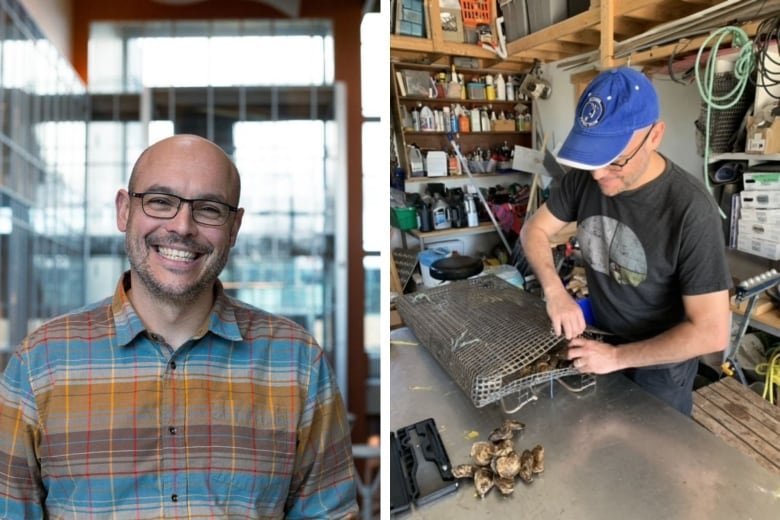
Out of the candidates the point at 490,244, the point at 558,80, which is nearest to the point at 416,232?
the point at 490,244

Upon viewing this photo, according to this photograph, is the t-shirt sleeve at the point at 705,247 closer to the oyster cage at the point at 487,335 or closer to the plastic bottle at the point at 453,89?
the oyster cage at the point at 487,335

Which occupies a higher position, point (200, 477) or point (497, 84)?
point (497, 84)

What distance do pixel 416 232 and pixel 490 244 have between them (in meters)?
0.11

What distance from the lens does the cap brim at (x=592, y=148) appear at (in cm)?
55

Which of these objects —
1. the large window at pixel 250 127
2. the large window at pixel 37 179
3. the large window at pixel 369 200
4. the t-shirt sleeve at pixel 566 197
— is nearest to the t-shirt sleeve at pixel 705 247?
the t-shirt sleeve at pixel 566 197

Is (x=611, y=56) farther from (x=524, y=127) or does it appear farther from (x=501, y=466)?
(x=501, y=466)

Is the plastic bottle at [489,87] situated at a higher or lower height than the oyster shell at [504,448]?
higher

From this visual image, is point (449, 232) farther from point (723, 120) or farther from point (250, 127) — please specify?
point (250, 127)

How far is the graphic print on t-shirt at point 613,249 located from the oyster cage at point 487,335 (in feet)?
0.31

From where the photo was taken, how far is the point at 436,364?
63 centimetres

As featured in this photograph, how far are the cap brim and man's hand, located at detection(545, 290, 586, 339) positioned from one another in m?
0.16

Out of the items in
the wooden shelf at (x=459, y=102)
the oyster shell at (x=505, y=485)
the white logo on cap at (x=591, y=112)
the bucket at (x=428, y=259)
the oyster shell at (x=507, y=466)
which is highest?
the wooden shelf at (x=459, y=102)

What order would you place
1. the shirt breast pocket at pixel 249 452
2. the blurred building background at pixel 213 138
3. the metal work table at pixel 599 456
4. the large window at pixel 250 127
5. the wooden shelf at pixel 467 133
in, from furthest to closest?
the large window at pixel 250 127
the blurred building background at pixel 213 138
the shirt breast pocket at pixel 249 452
the wooden shelf at pixel 467 133
the metal work table at pixel 599 456

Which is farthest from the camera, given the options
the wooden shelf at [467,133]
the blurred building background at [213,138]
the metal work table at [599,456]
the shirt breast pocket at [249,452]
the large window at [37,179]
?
the blurred building background at [213,138]
